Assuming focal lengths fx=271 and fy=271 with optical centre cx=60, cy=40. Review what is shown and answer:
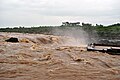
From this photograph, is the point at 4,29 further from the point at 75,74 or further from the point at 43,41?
the point at 75,74

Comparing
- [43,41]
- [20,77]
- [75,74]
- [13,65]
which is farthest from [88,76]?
[43,41]

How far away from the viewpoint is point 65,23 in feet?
272

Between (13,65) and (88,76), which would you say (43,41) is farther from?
(88,76)

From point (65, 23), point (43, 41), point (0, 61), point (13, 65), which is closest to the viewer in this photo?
point (13, 65)

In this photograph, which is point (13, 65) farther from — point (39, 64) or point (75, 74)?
point (75, 74)

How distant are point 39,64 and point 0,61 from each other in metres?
2.49

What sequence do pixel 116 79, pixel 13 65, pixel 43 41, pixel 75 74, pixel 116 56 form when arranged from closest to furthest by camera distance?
pixel 116 79
pixel 75 74
pixel 13 65
pixel 116 56
pixel 43 41

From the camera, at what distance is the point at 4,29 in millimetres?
85875

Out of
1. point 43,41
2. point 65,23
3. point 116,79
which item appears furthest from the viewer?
point 65,23

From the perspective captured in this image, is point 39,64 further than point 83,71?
Yes

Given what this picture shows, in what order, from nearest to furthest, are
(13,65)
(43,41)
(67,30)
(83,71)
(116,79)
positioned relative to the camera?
(116,79)
(83,71)
(13,65)
(43,41)
(67,30)

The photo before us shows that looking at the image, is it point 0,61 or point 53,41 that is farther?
point 53,41

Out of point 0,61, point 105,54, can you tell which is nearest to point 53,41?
point 105,54

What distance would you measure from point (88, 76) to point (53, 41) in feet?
91.8
